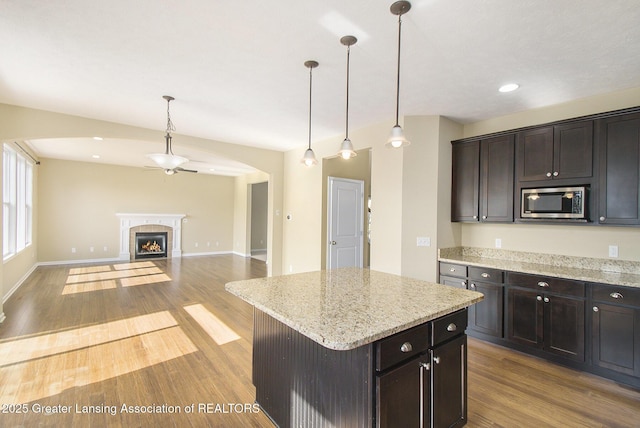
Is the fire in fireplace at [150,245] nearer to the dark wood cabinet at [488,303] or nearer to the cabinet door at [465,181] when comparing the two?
the cabinet door at [465,181]

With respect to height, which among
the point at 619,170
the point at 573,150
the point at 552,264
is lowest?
the point at 552,264

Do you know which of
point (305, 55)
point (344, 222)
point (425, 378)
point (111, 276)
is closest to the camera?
point (425, 378)

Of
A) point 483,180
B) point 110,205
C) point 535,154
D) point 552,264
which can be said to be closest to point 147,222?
point 110,205

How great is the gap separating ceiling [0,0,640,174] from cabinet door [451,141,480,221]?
0.45m

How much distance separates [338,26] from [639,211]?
3.18 meters

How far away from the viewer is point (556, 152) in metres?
3.19

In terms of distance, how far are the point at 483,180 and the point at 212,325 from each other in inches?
158

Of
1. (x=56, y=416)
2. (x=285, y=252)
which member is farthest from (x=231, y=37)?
(x=285, y=252)

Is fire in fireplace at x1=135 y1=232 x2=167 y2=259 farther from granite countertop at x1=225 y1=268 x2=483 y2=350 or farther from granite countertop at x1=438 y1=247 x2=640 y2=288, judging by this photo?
granite countertop at x1=438 y1=247 x2=640 y2=288

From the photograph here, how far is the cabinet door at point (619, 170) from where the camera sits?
8.95 ft

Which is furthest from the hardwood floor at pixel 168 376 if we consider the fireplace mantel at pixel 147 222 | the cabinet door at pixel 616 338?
the fireplace mantel at pixel 147 222

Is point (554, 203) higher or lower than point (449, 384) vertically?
higher

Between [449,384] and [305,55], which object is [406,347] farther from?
[305,55]

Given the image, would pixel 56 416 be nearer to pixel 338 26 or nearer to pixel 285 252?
pixel 338 26
